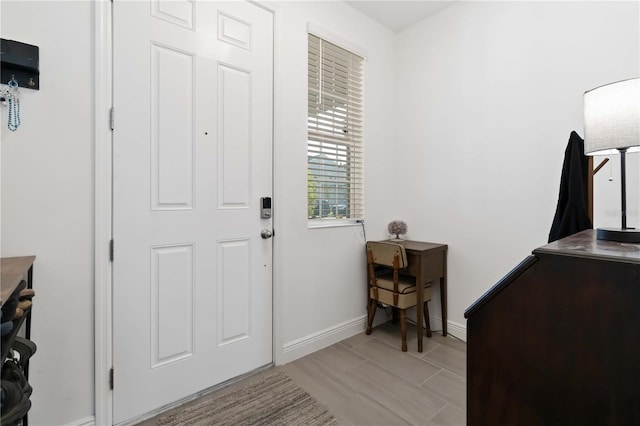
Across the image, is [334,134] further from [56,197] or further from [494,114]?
[56,197]

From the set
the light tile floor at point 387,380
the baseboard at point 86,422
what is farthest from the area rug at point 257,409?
the baseboard at point 86,422

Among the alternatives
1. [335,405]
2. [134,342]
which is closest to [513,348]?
[335,405]

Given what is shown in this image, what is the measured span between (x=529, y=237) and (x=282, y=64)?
214cm

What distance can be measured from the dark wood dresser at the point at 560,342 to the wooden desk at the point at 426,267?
1506 millimetres

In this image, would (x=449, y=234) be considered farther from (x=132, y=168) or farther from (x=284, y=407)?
(x=132, y=168)

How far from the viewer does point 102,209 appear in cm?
146

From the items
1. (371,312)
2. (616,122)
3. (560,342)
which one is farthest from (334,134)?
(560,342)

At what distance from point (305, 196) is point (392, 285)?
3.28ft

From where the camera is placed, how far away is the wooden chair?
231 centimetres

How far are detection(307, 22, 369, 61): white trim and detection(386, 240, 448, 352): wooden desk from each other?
1720 millimetres

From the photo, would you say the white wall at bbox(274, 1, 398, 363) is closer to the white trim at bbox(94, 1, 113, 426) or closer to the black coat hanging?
the white trim at bbox(94, 1, 113, 426)

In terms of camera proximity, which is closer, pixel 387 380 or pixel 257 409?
pixel 257 409

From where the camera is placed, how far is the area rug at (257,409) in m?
1.56

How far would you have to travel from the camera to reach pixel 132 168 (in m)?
1.55
